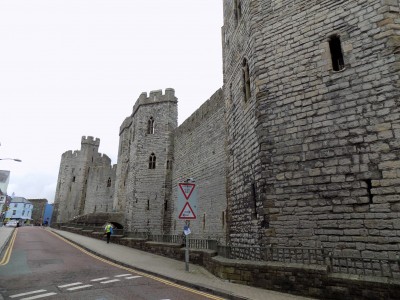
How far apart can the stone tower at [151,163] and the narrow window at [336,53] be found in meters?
17.8

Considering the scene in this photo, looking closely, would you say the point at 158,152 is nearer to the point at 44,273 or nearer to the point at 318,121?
the point at 44,273

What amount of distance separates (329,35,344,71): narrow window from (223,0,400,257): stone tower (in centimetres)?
3

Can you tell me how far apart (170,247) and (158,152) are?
41.3ft

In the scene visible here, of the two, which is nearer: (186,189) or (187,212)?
(187,212)

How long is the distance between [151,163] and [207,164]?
8010mm

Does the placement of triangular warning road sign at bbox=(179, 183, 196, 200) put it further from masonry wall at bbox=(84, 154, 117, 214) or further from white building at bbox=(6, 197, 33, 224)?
white building at bbox=(6, 197, 33, 224)

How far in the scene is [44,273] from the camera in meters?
8.62

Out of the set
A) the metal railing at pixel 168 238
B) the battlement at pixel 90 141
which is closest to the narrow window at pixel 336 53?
the metal railing at pixel 168 238

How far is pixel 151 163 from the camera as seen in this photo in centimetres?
2464

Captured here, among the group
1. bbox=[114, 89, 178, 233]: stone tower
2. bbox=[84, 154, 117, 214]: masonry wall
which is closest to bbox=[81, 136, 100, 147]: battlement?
bbox=[84, 154, 117, 214]: masonry wall

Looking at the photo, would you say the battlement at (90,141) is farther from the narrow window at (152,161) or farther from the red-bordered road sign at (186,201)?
the red-bordered road sign at (186,201)

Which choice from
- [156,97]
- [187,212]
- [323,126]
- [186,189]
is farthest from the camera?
[156,97]

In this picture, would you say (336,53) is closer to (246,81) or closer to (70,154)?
(246,81)

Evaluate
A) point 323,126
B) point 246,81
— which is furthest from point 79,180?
point 323,126
